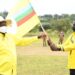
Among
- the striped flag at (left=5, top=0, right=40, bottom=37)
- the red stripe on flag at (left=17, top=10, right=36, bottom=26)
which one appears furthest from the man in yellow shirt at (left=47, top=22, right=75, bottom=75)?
the red stripe on flag at (left=17, top=10, right=36, bottom=26)

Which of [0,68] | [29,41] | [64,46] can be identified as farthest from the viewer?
[64,46]

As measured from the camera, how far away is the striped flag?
10898mm

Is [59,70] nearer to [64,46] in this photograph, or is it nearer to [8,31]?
[64,46]

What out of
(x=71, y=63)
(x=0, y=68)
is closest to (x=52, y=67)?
(x=71, y=63)

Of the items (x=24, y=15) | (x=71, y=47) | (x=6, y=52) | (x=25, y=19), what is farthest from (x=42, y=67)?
(x=6, y=52)

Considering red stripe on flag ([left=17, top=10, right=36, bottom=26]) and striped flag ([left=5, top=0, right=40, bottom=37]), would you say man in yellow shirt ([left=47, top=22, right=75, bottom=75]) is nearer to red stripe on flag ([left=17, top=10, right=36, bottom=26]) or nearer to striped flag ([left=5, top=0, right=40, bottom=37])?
striped flag ([left=5, top=0, right=40, bottom=37])

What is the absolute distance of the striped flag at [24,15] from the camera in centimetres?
1090

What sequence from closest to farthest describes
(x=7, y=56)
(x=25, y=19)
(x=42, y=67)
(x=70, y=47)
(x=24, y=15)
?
(x=7, y=56), (x=70, y=47), (x=25, y=19), (x=24, y=15), (x=42, y=67)

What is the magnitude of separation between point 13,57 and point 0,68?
1.08 ft

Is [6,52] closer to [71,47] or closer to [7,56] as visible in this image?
[7,56]

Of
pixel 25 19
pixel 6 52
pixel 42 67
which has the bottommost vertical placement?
pixel 42 67

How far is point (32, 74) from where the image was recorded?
16484 millimetres

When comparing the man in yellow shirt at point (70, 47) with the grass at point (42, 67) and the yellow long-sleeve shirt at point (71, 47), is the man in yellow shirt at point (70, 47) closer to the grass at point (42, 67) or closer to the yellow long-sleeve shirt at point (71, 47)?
the yellow long-sleeve shirt at point (71, 47)

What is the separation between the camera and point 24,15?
11.5 m
